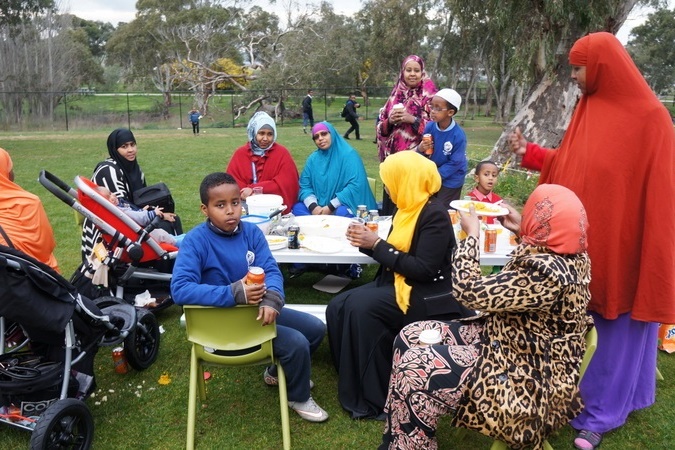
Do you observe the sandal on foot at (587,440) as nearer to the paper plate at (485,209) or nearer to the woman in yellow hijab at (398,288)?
the woman in yellow hijab at (398,288)

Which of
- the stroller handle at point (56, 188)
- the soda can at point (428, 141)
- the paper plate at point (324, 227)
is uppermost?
the soda can at point (428, 141)

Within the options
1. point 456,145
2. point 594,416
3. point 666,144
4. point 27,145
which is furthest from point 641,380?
point 27,145

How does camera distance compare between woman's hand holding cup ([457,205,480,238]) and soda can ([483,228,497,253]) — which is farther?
soda can ([483,228,497,253])

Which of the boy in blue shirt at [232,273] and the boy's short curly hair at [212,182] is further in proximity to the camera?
the boy's short curly hair at [212,182]

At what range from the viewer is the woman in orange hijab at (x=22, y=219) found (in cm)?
Result: 338

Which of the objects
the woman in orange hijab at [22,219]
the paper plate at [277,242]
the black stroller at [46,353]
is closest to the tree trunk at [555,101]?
the paper plate at [277,242]

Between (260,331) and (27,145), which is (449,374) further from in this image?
(27,145)

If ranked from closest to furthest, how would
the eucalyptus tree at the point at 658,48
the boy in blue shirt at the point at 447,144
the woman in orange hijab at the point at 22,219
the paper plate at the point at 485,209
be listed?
the paper plate at the point at 485,209 < the woman in orange hijab at the point at 22,219 < the boy in blue shirt at the point at 447,144 < the eucalyptus tree at the point at 658,48

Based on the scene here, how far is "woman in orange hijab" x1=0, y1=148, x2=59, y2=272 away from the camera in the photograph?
3.38m

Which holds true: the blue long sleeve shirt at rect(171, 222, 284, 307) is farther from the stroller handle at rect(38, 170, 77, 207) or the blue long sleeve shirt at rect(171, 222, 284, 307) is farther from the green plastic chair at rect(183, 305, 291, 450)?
the stroller handle at rect(38, 170, 77, 207)

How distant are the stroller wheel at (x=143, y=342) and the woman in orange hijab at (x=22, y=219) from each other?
792 millimetres

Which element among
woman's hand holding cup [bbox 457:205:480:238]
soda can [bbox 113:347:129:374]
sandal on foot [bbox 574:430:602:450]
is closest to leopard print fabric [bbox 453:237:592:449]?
woman's hand holding cup [bbox 457:205:480:238]

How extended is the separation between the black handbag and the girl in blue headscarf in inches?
50.0

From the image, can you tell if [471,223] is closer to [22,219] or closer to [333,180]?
[333,180]
